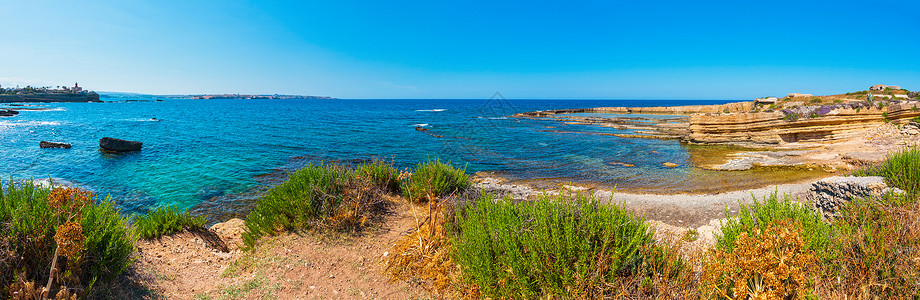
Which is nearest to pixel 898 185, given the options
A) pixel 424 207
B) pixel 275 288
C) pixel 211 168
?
pixel 424 207

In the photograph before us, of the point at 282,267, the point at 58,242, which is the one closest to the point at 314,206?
the point at 282,267

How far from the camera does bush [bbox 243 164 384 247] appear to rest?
21.5 ft

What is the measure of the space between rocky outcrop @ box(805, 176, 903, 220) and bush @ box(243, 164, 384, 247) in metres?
7.10

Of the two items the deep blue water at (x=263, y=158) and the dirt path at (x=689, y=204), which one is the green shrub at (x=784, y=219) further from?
the deep blue water at (x=263, y=158)

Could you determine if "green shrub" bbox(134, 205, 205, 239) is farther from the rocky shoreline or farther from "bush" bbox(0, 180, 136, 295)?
the rocky shoreline

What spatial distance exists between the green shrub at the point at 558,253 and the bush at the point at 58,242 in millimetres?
3906

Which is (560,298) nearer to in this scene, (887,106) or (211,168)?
(211,168)

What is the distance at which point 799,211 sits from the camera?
4449 millimetres

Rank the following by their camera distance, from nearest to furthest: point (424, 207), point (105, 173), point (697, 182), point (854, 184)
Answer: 1. point (854, 184)
2. point (424, 207)
3. point (697, 182)
4. point (105, 173)

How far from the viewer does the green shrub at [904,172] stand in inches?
238

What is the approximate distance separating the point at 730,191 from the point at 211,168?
22.3m

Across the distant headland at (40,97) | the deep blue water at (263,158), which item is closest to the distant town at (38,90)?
the distant headland at (40,97)

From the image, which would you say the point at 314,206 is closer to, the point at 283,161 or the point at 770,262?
the point at 770,262

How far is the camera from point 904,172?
615 centimetres
